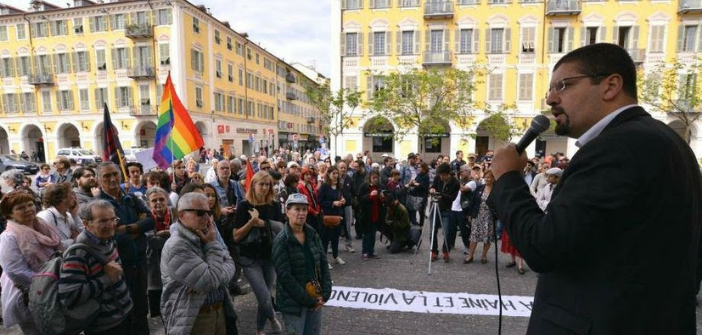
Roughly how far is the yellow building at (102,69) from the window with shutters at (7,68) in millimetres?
93

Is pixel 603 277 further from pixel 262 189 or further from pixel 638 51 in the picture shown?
pixel 638 51

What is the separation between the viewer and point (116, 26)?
31.7 m

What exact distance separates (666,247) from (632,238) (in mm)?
118

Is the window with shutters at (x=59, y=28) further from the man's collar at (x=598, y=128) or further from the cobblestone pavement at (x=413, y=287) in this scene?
the man's collar at (x=598, y=128)

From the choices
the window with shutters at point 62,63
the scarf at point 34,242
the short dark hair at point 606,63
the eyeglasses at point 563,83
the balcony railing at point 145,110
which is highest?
the window with shutters at point 62,63

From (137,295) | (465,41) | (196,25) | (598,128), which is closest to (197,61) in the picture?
(196,25)

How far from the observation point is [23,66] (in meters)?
34.0

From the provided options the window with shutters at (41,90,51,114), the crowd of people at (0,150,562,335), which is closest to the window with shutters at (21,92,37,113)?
the window with shutters at (41,90,51,114)

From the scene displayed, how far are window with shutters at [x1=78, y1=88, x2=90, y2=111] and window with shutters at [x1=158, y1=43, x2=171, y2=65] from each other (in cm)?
776

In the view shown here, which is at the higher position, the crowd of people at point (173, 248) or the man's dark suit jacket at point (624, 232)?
the man's dark suit jacket at point (624, 232)

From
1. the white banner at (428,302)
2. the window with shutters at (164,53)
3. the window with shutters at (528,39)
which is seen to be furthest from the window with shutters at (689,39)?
the window with shutters at (164,53)

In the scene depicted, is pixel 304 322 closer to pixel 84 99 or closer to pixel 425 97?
pixel 425 97

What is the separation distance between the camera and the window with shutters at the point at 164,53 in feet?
102

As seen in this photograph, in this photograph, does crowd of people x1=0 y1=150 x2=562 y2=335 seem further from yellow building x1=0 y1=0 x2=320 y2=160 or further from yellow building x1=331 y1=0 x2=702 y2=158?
yellow building x1=0 y1=0 x2=320 y2=160
